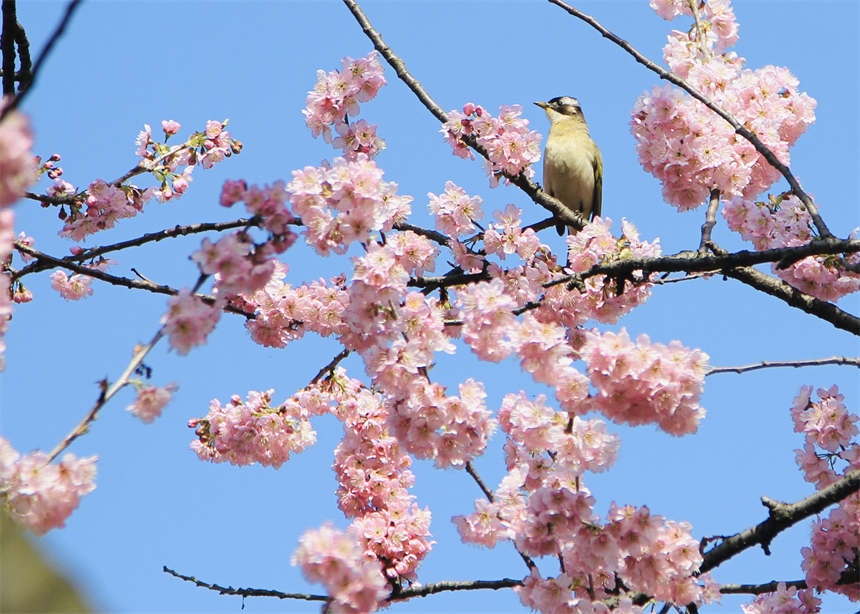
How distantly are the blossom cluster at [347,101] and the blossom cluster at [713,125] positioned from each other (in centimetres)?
140

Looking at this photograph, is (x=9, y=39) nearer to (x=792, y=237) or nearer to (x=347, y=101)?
(x=347, y=101)

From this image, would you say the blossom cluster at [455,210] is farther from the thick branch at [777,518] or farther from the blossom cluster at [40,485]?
the blossom cluster at [40,485]

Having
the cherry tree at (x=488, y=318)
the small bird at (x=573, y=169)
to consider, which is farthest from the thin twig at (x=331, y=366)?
the small bird at (x=573, y=169)

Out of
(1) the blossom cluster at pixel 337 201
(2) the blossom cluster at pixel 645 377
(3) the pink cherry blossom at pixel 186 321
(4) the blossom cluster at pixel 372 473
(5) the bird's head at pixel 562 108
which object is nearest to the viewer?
(3) the pink cherry blossom at pixel 186 321

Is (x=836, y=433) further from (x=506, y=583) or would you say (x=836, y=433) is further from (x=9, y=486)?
(x=9, y=486)

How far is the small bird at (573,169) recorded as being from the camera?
8.41m

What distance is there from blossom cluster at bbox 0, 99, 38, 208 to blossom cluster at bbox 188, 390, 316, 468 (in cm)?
305

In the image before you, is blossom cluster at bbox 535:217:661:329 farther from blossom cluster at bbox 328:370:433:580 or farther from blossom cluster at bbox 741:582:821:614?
blossom cluster at bbox 741:582:821:614

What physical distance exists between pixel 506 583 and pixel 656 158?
2298 mm

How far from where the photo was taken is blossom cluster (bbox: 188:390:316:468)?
5160 mm

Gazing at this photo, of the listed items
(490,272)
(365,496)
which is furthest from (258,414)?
(490,272)

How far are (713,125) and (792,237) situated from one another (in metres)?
0.70

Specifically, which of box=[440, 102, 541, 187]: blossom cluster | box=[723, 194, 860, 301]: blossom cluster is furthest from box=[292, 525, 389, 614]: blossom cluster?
box=[723, 194, 860, 301]: blossom cluster

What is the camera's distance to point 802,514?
3895mm
